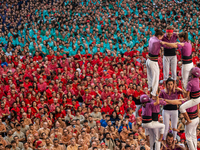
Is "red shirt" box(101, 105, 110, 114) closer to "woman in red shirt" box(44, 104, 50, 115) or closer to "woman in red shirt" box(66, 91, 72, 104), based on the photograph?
"woman in red shirt" box(66, 91, 72, 104)

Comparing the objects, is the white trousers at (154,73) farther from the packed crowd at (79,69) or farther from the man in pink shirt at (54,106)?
the man in pink shirt at (54,106)

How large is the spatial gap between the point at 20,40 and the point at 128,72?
5800mm

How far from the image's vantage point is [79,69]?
11938mm

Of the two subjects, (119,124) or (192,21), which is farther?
(192,21)

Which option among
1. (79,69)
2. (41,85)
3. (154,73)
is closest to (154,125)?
(154,73)

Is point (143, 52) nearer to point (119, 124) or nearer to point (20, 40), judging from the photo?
point (119, 124)

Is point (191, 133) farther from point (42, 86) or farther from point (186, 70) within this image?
point (42, 86)

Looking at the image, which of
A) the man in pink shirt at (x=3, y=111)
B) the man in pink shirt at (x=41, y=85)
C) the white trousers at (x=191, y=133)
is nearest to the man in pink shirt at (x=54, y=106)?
the man in pink shirt at (x=41, y=85)

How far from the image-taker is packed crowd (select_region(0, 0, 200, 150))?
366 inches

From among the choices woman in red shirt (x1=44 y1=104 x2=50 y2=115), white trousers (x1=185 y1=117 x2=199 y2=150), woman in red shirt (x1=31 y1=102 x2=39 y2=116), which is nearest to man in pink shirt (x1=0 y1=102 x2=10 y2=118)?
woman in red shirt (x1=31 y1=102 x2=39 y2=116)

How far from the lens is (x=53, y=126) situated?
993 cm

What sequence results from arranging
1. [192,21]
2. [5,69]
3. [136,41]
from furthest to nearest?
[192,21] → [136,41] → [5,69]

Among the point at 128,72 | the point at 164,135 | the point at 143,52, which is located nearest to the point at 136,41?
the point at 143,52

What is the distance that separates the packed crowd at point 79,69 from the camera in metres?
9.29
